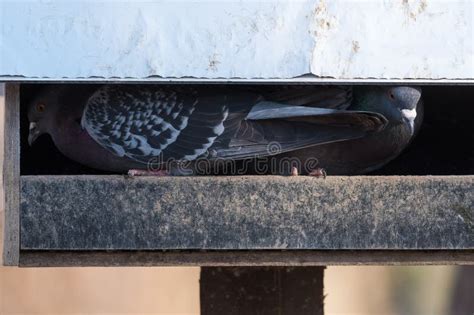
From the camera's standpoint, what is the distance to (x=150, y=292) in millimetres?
6965

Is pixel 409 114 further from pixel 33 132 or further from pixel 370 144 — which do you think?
pixel 33 132

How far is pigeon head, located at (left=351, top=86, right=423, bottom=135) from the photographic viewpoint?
471 cm

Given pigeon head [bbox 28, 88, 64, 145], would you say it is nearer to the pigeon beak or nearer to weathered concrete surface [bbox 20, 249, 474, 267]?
the pigeon beak

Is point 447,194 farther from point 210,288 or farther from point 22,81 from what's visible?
point 22,81

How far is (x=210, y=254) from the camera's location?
4.57 meters

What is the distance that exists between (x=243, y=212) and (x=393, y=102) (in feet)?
2.79

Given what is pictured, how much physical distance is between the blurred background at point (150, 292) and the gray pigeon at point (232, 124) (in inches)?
72.8

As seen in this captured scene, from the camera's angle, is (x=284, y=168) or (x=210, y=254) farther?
(x=284, y=168)

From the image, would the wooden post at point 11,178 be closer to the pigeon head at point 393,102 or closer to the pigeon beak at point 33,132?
the pigeon beak at point 33,132

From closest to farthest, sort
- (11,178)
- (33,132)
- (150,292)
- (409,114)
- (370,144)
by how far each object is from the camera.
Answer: (11,178)
(409,114)
(370,144)
(33,132)
(150,292)

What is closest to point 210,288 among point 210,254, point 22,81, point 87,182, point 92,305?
point 210,254

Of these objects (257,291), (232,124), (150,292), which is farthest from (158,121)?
(150,292)

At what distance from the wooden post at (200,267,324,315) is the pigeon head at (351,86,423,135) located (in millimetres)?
829

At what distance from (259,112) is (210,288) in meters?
0.90
